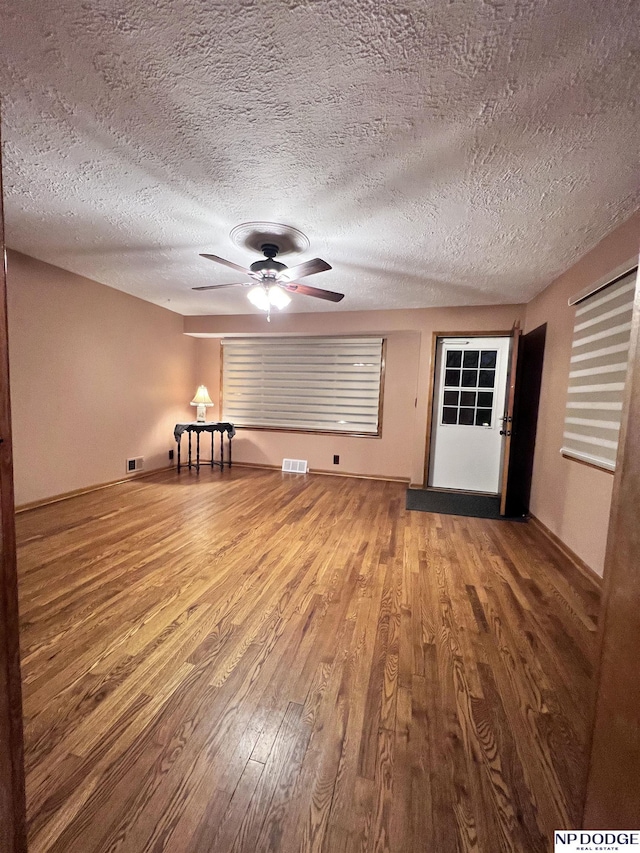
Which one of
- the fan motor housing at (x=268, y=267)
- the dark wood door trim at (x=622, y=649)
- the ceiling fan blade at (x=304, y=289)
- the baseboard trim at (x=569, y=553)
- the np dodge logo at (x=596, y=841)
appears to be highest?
the fan motor housing at (x=268, y=267)

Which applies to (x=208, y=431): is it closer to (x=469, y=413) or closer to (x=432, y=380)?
(x=432, y=380)

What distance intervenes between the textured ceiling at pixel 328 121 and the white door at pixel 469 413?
1733 millimetres

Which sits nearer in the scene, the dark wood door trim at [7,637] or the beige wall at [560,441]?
the dark wood door trim at [7,637]

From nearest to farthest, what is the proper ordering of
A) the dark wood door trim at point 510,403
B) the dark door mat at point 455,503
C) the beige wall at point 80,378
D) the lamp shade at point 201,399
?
the beige wall at point 80,378, the dark wood door trim at point 510,403, the dark door mat at point 455,503, the lamp shade at point 201,399

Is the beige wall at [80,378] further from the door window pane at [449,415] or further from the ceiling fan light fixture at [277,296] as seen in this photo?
the door window pane at [449,415]

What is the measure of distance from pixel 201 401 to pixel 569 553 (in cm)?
454

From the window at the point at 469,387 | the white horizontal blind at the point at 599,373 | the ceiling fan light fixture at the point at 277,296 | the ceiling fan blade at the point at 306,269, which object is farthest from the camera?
the window at the point at 469,387

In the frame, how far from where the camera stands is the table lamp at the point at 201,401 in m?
5.04

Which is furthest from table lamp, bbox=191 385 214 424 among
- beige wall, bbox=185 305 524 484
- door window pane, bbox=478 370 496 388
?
door window pane, bbox=478 370 496 388

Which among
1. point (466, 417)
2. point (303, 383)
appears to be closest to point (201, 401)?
point (303, 383)

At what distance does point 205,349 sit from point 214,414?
3.43 ft

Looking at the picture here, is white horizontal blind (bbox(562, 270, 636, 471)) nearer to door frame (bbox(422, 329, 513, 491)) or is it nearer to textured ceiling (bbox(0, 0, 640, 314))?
textured ceiling (bbox(0, 0, 640, 314))

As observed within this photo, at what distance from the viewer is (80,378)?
362cm

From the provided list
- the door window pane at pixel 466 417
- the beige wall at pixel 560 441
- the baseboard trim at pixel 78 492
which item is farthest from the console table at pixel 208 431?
the beige wall at pixel 560 441
